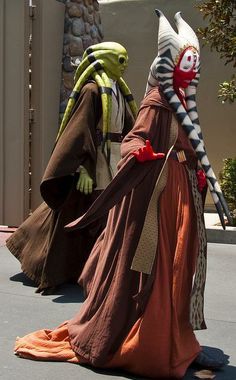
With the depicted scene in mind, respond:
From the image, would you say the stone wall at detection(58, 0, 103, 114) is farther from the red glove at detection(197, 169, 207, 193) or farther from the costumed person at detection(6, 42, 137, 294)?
the red glove at detection(197, 169, 207, 193)

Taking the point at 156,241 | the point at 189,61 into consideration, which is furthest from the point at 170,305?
the point at 189,61

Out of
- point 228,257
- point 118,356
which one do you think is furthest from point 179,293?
point 228,257

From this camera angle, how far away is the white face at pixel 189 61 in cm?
348

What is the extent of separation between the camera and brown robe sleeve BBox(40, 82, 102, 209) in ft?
16.2

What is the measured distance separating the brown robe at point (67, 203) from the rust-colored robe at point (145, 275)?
1501 mm

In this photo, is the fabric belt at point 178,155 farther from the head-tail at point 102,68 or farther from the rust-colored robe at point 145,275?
the head-tail at point 102,68

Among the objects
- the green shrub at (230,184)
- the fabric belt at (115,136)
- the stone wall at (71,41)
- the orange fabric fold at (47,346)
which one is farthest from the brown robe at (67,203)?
the stone wall at (71,41)

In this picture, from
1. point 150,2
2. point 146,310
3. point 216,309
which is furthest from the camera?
point 150,2

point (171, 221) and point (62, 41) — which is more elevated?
point (62, 41)

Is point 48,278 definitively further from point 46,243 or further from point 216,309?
point 216,309

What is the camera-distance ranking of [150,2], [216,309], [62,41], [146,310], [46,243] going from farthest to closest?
[150,2], [62,41], [46,243], [216,309], [146,310]

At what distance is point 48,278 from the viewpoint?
17.0 ft

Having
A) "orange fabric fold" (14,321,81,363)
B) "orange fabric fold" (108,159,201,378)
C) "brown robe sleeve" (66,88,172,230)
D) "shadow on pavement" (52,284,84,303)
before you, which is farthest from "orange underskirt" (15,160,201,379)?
"shadow on pavement" (52,284,84,303)

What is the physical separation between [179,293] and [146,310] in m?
0.19
